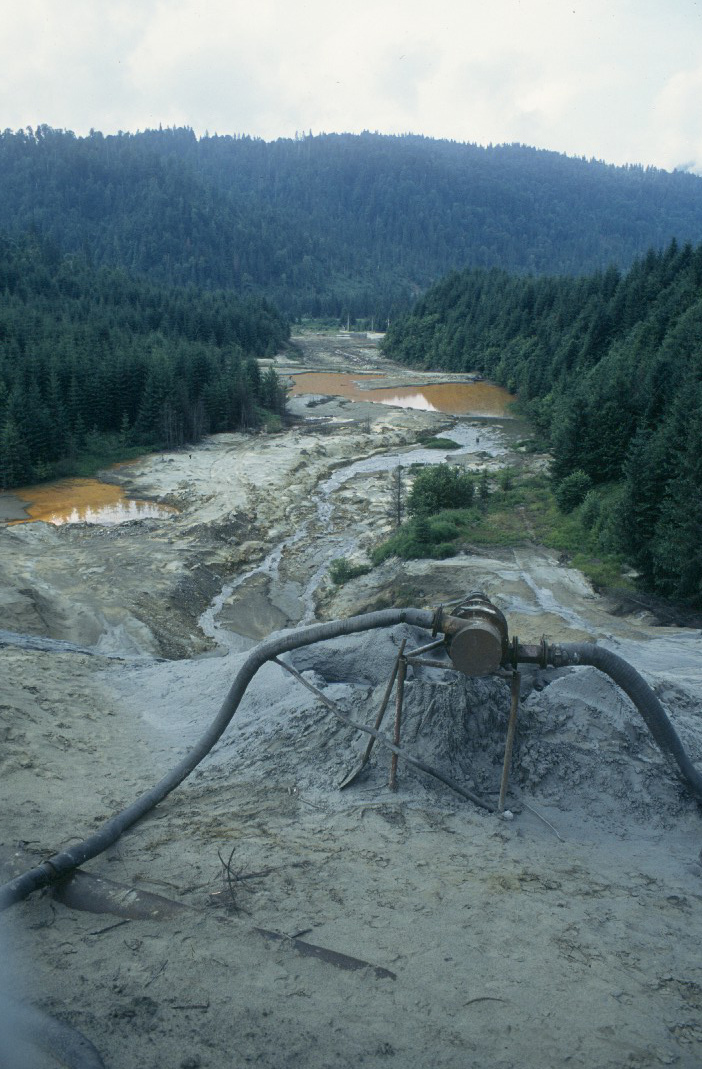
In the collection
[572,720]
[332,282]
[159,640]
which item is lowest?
[159,640]

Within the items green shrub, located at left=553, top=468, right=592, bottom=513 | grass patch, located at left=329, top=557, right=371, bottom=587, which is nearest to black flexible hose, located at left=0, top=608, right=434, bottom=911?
grass patch, located at left=329, top=557, right=371, bottom=587

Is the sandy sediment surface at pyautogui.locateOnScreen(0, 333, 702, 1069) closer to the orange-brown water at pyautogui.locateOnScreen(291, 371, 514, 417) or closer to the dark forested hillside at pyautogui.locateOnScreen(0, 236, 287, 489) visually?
the dark forested hillside at pyautogui.locateOnScreen(0, 236, 287, 489)

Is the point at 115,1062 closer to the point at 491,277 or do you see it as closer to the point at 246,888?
the point at 246,888

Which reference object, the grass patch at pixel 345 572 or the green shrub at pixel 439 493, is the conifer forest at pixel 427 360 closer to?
the green shrub at pixel 439 493

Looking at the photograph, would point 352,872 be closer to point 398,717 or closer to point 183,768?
point 398,717

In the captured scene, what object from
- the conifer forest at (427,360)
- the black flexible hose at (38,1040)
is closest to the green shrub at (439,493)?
the conifer forest at (427,360)

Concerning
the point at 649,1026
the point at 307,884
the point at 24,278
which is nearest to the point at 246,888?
the point at 307,884
